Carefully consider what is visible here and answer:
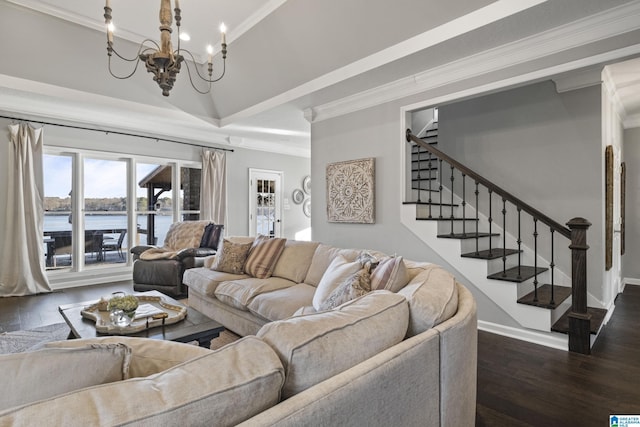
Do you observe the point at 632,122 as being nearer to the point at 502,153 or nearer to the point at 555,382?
the point at 502,153

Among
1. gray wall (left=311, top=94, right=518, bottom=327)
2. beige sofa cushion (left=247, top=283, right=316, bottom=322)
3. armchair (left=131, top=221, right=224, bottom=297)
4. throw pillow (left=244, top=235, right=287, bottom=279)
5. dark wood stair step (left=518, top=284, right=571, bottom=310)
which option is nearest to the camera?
beige sofa cushion (left=247, top=283, right=316, bottom=322)

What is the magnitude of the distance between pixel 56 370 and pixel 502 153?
15.4 ft

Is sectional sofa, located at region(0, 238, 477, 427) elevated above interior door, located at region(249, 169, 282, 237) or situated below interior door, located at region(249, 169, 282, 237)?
below

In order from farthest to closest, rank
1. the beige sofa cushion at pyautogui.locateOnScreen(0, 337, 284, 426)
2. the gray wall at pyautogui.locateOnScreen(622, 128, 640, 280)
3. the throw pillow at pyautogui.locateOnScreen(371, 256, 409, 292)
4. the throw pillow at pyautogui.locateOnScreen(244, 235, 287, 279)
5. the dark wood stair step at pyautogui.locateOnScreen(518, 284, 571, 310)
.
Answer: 1. the gray wall at pyautogui.locateOnScreen(622, 128, 640, 280)
2. the throw pillow at pyautogui.locateOnScreen(244, 235, 287, 279)
3. the dark wood stair step at pyautogui.locateOnScreen(518, 284, 571, 310)
4. the throw pillow at pyautogui.locateOnScreen(371, 256, 409, 292)
5. the beige sofa cushion at pyautogui.locateOnScreen(0, 337, 284, 426)

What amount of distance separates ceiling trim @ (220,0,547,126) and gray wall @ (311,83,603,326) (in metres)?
0.62

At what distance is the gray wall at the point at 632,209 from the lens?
4.98 metres

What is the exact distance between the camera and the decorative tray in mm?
2090

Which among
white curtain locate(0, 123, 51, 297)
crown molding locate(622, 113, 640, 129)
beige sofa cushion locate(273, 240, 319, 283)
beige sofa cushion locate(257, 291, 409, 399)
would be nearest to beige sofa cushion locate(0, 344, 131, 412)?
beige sofa cushion locate(257, 291, 409, 399)

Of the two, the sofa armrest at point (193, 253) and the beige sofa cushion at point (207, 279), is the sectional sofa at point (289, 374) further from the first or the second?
the sofa armrest at point (193, 253)

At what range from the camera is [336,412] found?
868 millimetres

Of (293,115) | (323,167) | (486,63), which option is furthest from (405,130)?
(293,115)

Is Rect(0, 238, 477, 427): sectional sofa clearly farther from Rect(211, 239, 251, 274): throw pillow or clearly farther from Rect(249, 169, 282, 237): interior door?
Rect(249, 169, 282, 237): interior door

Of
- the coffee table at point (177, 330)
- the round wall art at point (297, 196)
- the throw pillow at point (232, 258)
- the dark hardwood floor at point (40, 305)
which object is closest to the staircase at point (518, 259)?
the throw pillow at point (232, 258)

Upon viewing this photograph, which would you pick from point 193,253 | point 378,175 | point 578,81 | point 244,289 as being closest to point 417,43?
point 378,175
